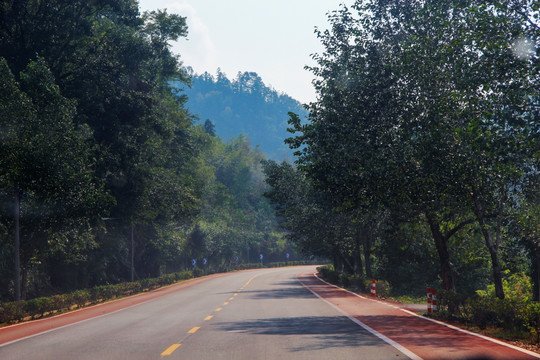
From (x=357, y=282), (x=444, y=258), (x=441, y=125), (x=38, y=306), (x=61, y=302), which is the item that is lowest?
(x=357, y=282)

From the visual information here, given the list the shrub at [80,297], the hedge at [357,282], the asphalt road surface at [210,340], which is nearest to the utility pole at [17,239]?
the shrub at [80,297]

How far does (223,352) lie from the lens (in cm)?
1055

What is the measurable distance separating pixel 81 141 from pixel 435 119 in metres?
15.7

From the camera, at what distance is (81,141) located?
2698cm

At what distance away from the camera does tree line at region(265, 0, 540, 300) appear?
14.9 m

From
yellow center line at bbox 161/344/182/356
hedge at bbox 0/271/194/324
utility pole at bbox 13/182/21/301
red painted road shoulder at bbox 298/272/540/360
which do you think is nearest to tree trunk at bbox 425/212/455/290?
red painted road shoulder at bbox 298/272/540/360

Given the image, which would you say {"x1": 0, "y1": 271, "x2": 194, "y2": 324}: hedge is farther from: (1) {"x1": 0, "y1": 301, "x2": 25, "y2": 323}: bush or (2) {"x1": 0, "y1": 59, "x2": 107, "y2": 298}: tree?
(2) {"x1": 0, "y1": 59, "x2": 107, "y2": 298}: tree

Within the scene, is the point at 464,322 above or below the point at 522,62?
below

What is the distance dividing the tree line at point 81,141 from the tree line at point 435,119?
10.5 metres

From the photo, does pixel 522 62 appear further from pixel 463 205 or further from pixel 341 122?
pixel 341 122

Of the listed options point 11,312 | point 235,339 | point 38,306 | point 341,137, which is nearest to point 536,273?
point 341,137

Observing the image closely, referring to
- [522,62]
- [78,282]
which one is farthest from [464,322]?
[78,282]

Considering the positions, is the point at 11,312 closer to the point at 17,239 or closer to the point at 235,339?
the point at 17,239

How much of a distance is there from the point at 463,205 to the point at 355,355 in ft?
38.1
